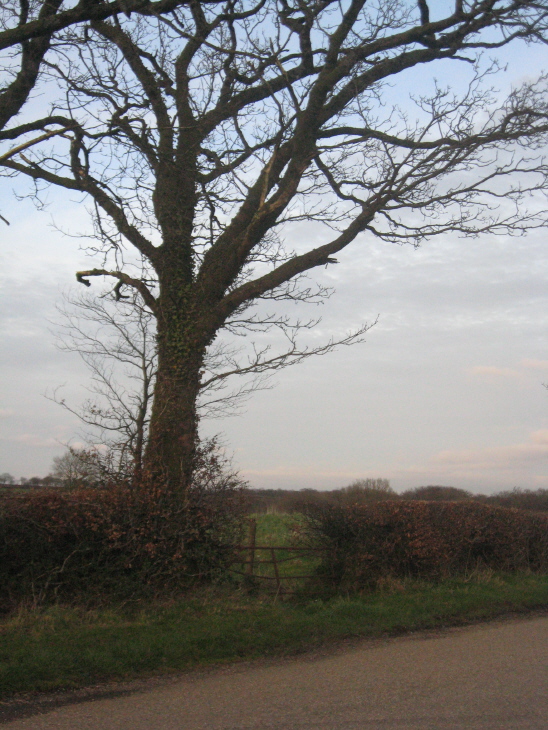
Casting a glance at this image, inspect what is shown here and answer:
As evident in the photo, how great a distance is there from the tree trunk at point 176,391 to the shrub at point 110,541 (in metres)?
0.53

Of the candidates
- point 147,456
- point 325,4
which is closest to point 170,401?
point 147,456

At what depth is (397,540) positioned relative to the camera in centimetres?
1231

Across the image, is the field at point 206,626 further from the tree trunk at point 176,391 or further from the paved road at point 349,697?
the tree trunk at point 176,391

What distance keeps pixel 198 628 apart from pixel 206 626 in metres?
0.15

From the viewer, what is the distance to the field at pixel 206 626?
6527mm

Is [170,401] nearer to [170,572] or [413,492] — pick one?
[170,572]

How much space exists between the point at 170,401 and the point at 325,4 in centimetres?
762

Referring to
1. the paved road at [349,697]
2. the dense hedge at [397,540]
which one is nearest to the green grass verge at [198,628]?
the paved road at [349,697]

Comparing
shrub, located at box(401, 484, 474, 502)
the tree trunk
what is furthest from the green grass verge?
shrub, located at box(401, 484, 474, 502)

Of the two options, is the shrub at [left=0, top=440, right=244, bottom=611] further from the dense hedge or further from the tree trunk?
the dense hedge

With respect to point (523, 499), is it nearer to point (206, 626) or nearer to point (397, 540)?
point (397, 540)

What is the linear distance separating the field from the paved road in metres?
0.52

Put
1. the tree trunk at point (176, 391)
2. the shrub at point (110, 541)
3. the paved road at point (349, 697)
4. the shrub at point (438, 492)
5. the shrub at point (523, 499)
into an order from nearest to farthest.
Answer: the paved road at point (349, 697) → the shrub at point (110, 541) → the tree trunk at point (176, 391) → the shrub at point (523, 499) → the shrub at point (438, 492)

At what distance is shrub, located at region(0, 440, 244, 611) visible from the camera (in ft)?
29.6
